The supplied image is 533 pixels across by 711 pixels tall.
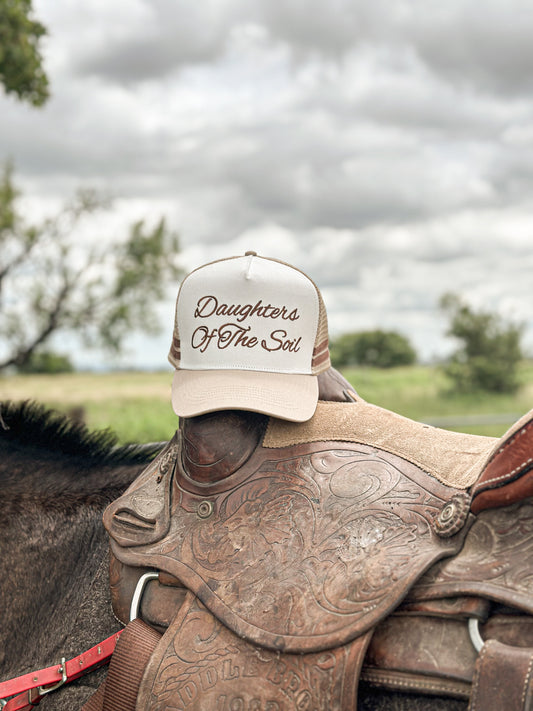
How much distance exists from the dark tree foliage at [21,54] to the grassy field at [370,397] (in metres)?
4.67

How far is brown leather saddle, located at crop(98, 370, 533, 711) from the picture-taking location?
124 cm

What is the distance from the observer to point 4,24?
20.3 feet

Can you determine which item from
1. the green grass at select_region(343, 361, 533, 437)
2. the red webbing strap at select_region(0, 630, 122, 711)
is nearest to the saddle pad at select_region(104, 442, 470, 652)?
the red webbing strap at select_region(0, 630, 122, 711)

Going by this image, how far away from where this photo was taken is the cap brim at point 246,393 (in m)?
1.61

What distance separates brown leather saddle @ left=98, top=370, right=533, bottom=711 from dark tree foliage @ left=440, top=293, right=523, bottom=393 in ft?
45.2

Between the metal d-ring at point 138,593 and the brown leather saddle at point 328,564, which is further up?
the brown leather saddle at point 328,564

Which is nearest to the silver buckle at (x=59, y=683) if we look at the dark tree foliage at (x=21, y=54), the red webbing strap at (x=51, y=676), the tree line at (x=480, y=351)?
the red webbing strap at (x=51, y=676)

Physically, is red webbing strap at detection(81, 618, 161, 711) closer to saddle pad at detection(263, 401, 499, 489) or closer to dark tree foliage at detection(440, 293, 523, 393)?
saddle pad at detection(263, 401, 499, 489)

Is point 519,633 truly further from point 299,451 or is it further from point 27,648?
point 27,648

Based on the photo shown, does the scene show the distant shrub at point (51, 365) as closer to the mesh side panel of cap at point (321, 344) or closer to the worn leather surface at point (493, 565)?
the mesh side panel of cap at point (321, 344)

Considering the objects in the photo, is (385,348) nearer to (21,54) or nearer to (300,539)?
(21,54)

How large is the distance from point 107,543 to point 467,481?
3.73 feet

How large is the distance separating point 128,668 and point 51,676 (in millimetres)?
301

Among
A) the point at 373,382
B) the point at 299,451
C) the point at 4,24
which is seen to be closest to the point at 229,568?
the point at 299,451
